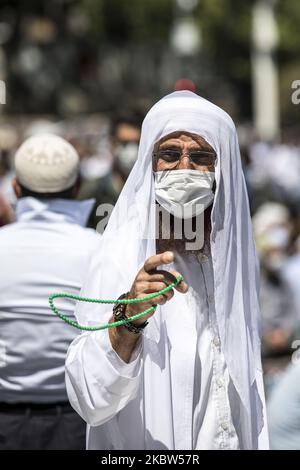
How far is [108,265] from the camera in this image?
286cm

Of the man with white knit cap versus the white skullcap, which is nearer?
the man with white knit cap

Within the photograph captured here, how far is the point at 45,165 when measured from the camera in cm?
384

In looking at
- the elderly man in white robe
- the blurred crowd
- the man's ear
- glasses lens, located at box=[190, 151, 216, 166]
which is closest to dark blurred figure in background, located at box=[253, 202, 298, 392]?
the blurred crowd

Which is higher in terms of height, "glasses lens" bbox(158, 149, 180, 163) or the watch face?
"glasses lens" bbox(158, 149, 180, 163)

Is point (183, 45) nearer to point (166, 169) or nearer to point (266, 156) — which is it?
point (266, 156)

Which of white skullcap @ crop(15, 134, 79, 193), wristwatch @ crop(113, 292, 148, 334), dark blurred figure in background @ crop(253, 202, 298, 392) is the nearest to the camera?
wristwatch @ crop(113, 292, 148, 334)

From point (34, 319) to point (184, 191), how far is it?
1.11 metres

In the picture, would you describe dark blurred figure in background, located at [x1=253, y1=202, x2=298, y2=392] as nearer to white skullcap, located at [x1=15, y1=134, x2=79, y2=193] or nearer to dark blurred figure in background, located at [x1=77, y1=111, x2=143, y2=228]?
dark blurred figure in background, located at [x1=77, y1=111, x2=143, y2=228]

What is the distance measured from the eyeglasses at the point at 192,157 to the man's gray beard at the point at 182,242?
130mm

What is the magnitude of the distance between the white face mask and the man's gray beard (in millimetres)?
51

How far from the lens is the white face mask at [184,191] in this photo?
2.76 m

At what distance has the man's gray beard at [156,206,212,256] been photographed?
284 centimetres

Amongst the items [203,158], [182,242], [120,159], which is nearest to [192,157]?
[203,158]

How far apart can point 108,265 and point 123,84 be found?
44.7 metres
